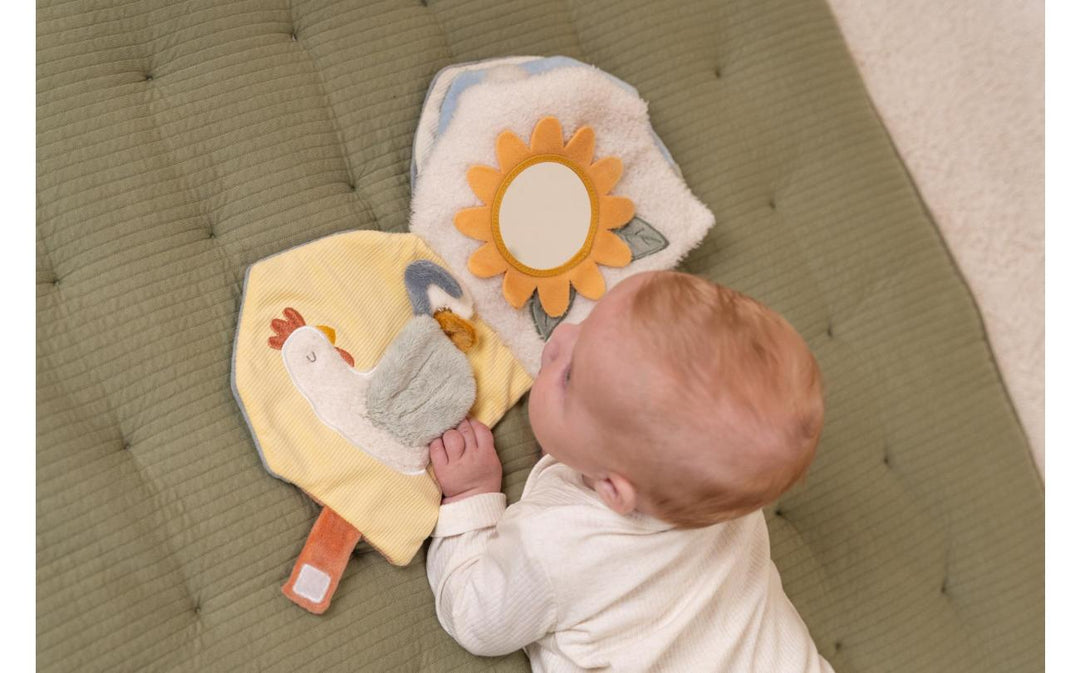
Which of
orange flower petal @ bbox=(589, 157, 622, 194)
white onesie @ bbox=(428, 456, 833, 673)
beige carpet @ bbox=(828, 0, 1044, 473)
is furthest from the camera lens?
beige carpet @ bbox=(828, 0, 1044, 473)

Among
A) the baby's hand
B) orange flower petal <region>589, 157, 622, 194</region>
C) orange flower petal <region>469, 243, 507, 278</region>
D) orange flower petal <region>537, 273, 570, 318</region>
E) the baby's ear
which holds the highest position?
orange flower petal <region>589, 157, 622, 194</region>

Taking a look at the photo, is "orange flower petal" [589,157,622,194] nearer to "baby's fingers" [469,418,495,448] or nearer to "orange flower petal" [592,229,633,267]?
"orange flower petal" [592,229,633,267]

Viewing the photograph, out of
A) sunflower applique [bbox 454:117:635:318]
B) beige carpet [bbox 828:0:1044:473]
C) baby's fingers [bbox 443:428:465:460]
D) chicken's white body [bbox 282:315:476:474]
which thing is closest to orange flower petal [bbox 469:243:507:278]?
sunflower applique [bbox 454:117:635:318]

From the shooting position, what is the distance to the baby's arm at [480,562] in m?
1.00

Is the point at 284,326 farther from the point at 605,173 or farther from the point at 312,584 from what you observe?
the point at 605,173

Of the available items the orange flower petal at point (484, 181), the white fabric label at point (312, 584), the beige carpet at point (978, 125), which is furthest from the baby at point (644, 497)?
the beige carpet at point (978, 125)

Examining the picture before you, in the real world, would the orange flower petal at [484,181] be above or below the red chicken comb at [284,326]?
above

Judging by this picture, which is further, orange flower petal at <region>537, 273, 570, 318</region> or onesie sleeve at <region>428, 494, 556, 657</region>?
orange flower petal at <region>537, 273, 570, 318</region>

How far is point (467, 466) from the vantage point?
1.11 meters

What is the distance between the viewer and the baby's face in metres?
0.90

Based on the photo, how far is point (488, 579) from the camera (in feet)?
3.36

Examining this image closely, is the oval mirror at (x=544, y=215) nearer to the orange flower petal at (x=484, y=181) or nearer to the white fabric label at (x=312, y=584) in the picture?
the orange flower petal at (x=484, y=181)

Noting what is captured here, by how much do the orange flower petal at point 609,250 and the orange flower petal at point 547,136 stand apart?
0.43 ft

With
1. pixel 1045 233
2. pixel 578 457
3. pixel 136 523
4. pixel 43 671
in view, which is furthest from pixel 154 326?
pixel 1045 233
